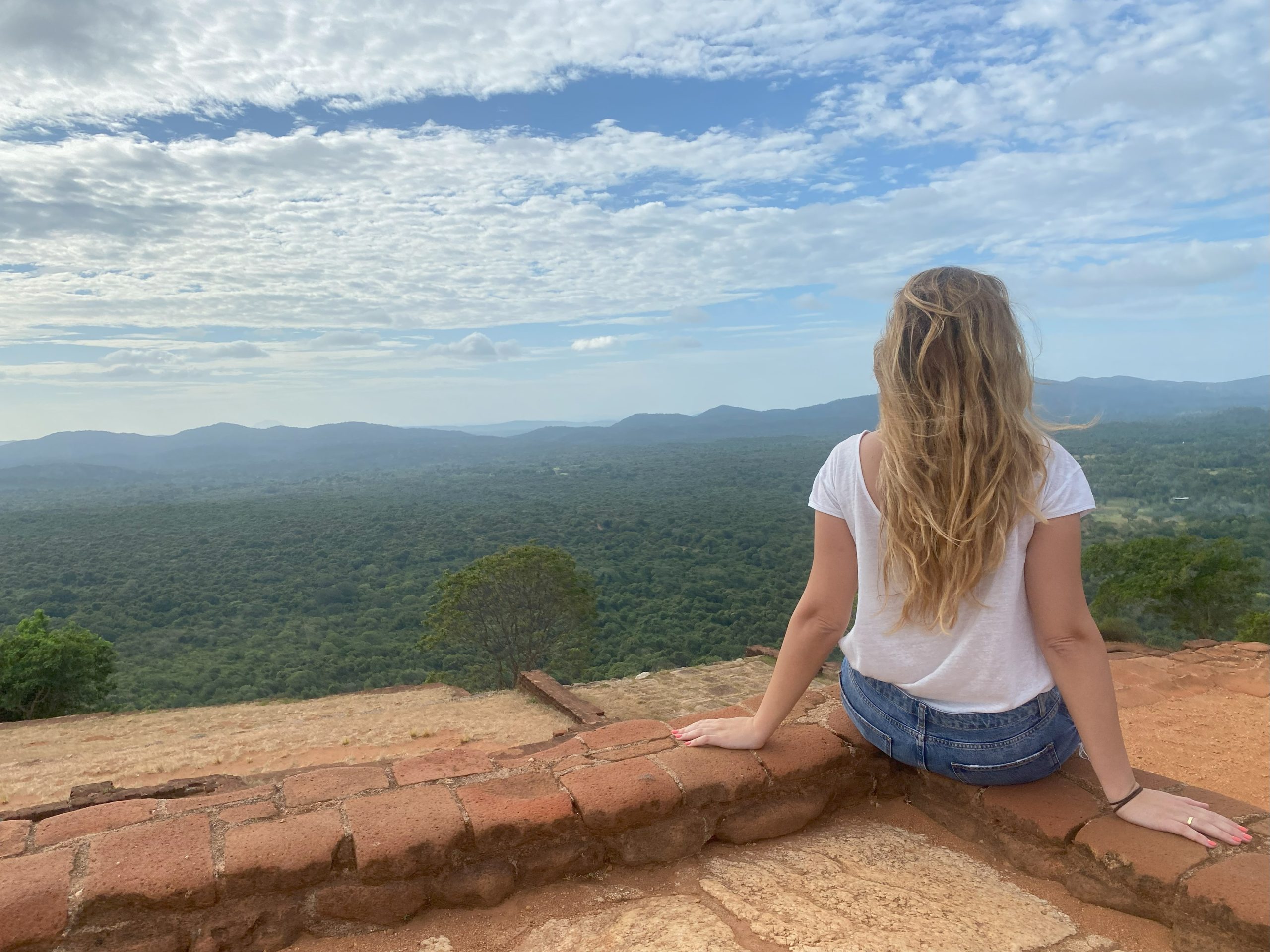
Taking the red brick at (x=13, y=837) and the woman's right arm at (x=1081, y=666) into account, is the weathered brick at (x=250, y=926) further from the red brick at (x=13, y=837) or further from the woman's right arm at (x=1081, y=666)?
the woman's right arm at (x=1081, y=666)

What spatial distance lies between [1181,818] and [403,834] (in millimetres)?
1611

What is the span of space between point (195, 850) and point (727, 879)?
1.12 m

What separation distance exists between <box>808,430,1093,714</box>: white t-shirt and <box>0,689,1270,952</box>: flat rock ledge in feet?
1.06

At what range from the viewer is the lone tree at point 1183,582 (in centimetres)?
1511

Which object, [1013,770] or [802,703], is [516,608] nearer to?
[802,703]

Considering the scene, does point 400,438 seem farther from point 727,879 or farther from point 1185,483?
point 727,879

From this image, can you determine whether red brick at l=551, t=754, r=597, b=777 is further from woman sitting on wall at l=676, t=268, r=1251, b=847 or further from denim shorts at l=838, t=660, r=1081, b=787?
denim shorts at l=838, t=660, r=1081, b=787

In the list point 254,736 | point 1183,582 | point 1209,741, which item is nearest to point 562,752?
point 1209,741

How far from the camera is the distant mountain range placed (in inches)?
3812

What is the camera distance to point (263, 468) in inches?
5000

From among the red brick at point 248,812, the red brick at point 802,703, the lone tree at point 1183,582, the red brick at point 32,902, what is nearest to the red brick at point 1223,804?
the red brick at point 802,703

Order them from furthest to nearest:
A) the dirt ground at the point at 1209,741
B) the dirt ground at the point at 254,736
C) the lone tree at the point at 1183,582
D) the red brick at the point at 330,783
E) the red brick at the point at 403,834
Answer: the lone tree at the point at 1183,582
the dirt ground at the point at 254,736
the dirt ground at the point at 1209,741
the red brick at the point at 330,783
the red brick at the point at 403,834

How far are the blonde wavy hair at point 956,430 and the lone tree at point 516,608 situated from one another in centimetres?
1479

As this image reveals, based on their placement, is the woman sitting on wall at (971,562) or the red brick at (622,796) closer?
the woman sitting on wall at (971,562)
